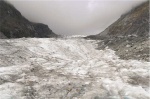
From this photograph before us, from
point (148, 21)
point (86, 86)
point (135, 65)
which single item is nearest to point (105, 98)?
point (86, 86)

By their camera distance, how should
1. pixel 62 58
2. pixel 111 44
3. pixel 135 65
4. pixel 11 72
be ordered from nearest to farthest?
pixel 11 72, pixel 135 65, pixel 62 58, pixel 111 44

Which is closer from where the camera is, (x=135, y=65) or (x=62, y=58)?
(x=135, y=65)

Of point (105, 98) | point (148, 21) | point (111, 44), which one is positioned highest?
point (148, 21)

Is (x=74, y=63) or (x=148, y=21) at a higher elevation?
(x=148, y=21)

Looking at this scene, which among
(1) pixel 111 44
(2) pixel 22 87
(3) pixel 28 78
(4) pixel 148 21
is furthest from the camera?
(4) pixel 148 21

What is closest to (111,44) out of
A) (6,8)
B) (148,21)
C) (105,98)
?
(105,98)

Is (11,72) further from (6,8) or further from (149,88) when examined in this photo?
(6,8)
